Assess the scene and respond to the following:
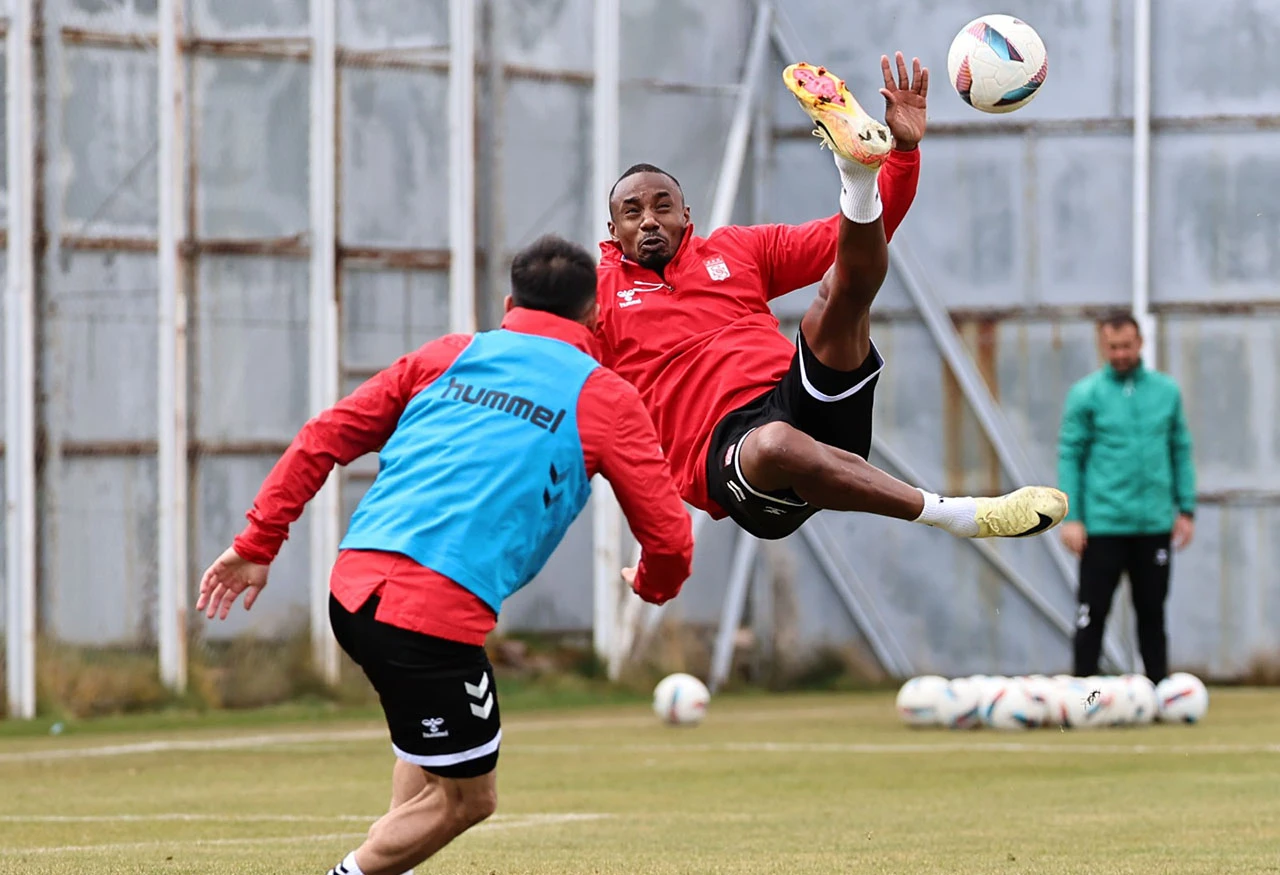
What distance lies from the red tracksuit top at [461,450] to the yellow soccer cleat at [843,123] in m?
1.70

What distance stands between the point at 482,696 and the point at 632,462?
2.14 ft

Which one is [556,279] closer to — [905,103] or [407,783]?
[407,783]

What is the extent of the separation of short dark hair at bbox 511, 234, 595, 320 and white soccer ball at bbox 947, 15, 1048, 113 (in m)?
2.55

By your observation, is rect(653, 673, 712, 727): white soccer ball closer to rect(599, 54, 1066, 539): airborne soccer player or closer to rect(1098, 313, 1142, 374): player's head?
rect(1098, 313, 1142, 374): player's head

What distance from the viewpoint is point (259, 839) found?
766 centimetres

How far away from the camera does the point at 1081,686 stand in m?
12.3

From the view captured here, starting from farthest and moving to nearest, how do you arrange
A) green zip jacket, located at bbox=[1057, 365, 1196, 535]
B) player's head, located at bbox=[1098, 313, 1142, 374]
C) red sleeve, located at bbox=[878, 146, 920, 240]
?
green zip jacket, located at bbox=[1057, 365, 1196, 535]
player's head, located at bbox=[1098, 313, 1142, 374]
red sleeve, located at bbox=[878, 146, 920, 240]

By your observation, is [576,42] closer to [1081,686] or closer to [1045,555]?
[1045,555]

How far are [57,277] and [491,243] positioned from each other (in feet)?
11.4

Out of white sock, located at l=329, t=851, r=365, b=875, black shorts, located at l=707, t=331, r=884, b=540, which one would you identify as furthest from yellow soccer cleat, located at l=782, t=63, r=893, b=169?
white sock, located at l=329, t=851, r=365, b=875

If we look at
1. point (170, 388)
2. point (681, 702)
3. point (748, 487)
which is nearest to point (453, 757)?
point (748, 487)

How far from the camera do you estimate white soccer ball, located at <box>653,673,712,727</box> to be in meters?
13.0

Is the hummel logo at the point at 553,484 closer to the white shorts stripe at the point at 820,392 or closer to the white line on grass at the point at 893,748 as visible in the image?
the white shorts stripe at the point at 820,392

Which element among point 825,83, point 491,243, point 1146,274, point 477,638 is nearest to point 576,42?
point 491,243
